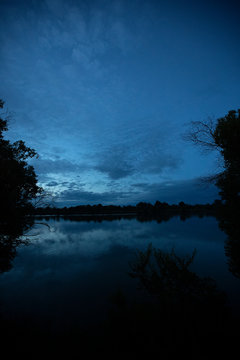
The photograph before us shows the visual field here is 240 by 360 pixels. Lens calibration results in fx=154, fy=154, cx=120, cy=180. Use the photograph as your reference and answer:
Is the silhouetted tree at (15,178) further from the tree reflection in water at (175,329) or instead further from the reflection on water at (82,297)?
the tree reflection in water at (175,329)

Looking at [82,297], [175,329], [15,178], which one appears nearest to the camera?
[175,329]

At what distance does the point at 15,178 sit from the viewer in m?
7.53

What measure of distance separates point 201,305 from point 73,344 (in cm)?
594

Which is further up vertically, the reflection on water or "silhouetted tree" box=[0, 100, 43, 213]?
"silhouetted tree" box=[0, 100, 43, 213]

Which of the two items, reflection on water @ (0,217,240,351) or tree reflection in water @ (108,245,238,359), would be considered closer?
tree reflection in water @ (108,245,238,359)

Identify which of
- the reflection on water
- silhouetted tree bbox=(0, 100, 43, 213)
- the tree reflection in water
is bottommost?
the reflection on water

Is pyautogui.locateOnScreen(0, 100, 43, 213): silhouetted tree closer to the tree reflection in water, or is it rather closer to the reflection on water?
the reflection on water

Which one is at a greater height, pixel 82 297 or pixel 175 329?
pixel 175 329

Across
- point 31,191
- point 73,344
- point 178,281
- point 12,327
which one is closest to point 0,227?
point 31,191

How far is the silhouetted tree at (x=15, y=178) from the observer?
7.49 metres

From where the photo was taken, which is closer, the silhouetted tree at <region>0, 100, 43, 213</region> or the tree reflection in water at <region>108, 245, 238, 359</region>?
the tree reflection in water at <region>108, 245, 238, 359</region>

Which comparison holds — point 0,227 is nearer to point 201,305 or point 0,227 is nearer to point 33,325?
point 33,325

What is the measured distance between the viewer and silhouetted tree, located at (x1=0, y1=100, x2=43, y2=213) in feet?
24.6

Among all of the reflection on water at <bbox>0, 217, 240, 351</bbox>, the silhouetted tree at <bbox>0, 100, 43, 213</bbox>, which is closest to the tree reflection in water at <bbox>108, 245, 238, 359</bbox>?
the reflection on water at <bbox>0, 217, 240, 351</bbox>
